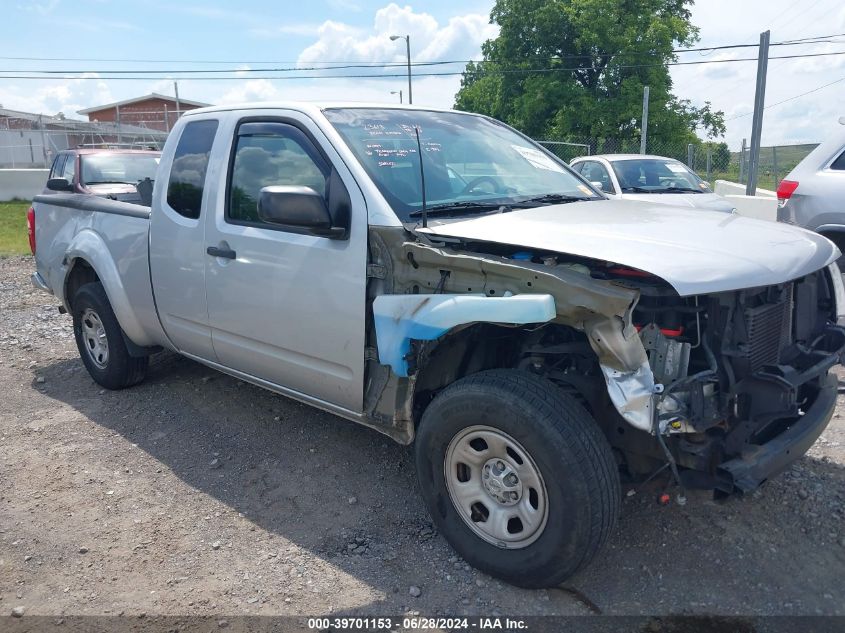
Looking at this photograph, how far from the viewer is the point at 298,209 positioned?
3250 millimetres

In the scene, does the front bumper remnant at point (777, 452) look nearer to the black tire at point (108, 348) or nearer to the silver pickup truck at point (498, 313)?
the silver pickup truck at point (498, 313)

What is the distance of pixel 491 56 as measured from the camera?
118 feet

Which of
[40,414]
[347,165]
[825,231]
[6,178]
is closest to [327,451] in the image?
[347,165]

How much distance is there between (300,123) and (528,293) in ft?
5.41

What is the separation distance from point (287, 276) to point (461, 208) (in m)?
0.95

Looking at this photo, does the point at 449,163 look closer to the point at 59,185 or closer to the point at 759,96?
the point at 59,185

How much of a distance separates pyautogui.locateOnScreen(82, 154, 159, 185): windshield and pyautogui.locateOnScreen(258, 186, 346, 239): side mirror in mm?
7201

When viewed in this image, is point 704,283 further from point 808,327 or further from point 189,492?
point 189,492

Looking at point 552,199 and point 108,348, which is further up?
point 552,199

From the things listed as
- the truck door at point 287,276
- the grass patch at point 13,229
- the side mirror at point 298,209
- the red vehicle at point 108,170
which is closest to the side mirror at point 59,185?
the red vehicle at point 108,170

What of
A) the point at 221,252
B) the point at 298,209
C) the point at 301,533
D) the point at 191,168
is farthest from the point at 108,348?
the point at 298,209

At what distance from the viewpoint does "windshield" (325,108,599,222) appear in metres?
3.44

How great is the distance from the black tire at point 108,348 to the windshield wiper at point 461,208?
9.53 feet

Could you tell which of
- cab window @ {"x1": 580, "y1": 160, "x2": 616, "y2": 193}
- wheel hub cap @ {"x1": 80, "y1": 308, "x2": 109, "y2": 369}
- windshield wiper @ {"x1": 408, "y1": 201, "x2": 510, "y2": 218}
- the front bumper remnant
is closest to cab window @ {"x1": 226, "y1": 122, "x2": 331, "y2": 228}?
windshield wiper @ {"x1": 408, "y1": 201, "x2": 510, "y2": 218}
